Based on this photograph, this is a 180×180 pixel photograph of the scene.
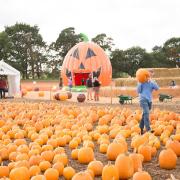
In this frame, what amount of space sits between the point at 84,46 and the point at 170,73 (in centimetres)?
704

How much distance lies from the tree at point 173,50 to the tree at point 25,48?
19.9m

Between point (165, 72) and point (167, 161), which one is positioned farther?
point (165, 72)

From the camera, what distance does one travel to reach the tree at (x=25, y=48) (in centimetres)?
6012

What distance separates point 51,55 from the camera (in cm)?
6372

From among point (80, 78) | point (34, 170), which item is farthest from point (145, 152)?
point (80, 78)

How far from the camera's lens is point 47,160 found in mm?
5891

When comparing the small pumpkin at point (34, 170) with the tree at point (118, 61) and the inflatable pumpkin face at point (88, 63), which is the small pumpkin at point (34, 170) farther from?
the tree at point (118, 61)

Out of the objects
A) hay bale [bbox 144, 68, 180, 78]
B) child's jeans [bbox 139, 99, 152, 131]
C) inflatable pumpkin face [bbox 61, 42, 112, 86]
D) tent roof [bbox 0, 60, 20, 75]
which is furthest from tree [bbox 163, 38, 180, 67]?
child's jeans [bbox 139, 99, 152, 131]

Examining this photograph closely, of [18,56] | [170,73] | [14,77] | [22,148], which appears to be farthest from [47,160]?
[18,56]

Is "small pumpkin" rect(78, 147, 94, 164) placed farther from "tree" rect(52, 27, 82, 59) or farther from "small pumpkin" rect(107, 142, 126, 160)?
"tree" rect(52, 27, 82, 59)

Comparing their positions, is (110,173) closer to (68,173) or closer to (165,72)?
(68,173)

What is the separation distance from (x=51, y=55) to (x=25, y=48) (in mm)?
4293

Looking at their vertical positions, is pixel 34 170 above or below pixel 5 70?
below

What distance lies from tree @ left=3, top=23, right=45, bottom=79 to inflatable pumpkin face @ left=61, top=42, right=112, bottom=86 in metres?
26.8
